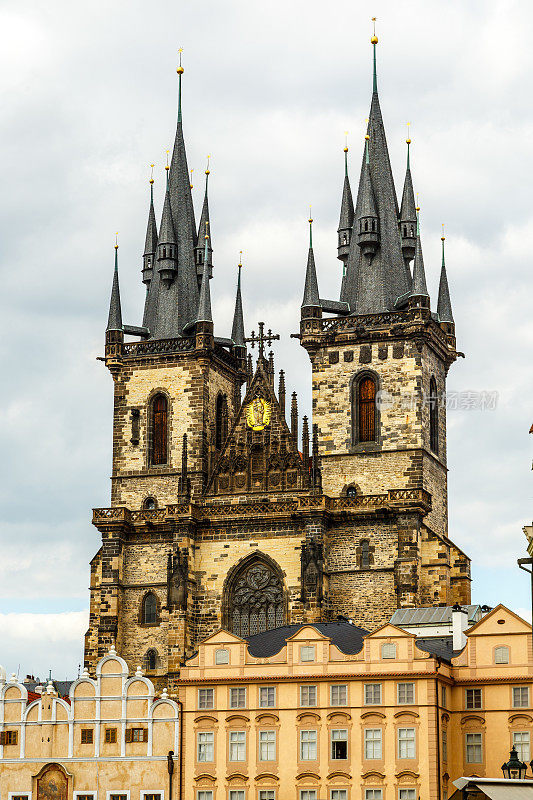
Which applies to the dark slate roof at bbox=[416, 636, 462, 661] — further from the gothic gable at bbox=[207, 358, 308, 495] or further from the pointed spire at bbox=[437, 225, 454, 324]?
the pointed spire at bbox=[437, 225, 454, 324]

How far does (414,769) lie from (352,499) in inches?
876

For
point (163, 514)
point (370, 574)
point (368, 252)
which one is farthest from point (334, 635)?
point (368, 252)

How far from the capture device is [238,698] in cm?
6756

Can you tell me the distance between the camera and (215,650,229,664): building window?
68806mm

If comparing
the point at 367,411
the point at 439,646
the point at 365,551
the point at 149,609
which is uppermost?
the point at 367,411

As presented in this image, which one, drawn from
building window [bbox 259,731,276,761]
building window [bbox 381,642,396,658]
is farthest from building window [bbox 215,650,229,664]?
building window [bbox 381,642,396,658]

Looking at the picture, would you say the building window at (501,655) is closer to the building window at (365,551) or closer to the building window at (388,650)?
the building window at (388,650)

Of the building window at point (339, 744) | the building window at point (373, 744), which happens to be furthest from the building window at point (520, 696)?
the building window at point (339, 744)

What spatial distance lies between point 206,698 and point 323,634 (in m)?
5.10

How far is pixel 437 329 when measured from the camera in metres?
88.9

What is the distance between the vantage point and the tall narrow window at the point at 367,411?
8656 centimetres

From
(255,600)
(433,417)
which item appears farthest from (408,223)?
(255,600)

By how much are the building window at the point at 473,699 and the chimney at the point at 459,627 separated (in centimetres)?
390

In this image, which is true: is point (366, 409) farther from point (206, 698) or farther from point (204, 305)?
Answer: point (206, 698)
